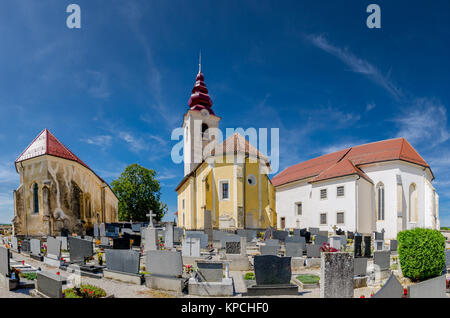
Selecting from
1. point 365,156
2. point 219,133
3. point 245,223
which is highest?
point 219,133

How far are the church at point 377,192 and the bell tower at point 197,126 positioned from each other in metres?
14.5

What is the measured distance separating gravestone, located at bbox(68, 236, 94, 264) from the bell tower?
A: 2420 cm

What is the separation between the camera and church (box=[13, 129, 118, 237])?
20375mm

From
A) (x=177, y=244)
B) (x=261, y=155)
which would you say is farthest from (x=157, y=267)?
(x=261, y=155)

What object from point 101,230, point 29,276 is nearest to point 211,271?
point 29,276

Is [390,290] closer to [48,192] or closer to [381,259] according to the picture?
[381,259]

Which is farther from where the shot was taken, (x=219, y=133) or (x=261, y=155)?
(x=219, y=133)

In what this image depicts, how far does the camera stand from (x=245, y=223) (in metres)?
26.1

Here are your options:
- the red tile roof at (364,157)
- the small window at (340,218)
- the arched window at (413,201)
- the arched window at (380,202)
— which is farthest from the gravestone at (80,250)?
the arched window at (413,201)

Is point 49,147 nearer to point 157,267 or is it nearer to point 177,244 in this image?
point 177,244

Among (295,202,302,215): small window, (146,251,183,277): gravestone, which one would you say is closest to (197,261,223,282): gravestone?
(146,251,183,277): gravestone

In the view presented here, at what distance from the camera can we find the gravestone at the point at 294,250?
1143cm
